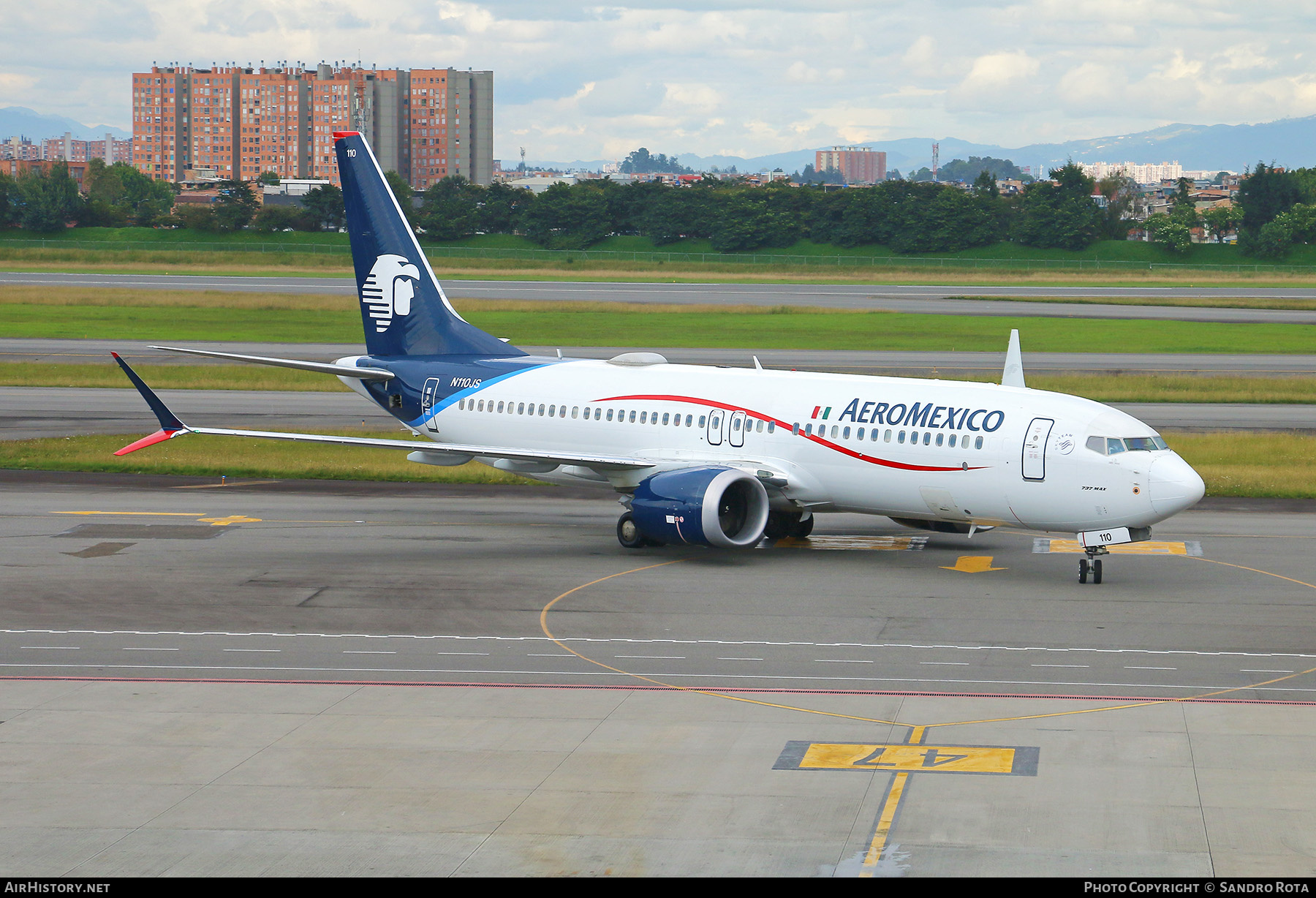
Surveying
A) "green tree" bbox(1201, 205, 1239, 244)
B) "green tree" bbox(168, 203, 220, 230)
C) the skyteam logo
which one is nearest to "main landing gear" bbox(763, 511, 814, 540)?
the skyteam logo

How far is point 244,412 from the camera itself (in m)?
58.6

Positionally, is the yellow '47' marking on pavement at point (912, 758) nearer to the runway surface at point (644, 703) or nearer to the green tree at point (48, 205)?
the runway surface at point (644, 703)

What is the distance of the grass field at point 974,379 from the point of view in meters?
64.2

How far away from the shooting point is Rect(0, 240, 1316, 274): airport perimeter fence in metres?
169

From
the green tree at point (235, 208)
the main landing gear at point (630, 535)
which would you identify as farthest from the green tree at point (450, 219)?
the main landing gear at point (630, 535)

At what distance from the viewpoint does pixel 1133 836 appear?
16516mm

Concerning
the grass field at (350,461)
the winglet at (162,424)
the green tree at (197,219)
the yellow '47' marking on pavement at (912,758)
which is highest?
the green tree at (197,219)

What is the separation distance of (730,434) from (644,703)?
45.3 ft

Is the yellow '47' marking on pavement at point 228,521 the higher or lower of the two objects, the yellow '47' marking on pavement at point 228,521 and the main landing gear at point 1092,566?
the lower

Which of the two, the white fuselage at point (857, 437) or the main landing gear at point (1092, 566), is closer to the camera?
the white fuselage at point (857, 437)

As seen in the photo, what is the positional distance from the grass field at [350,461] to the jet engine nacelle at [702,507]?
519 inches

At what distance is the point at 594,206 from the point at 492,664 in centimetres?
16471

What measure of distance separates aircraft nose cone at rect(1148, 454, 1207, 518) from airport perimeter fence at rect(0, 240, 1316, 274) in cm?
14131

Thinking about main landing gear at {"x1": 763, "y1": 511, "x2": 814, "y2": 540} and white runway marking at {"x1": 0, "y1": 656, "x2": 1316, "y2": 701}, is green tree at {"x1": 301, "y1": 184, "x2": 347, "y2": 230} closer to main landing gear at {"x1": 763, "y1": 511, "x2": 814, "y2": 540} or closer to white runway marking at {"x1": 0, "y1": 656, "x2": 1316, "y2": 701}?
main landing gear at {"x1": 763, "y1": 511, "x2": 814, "y2": 540}
